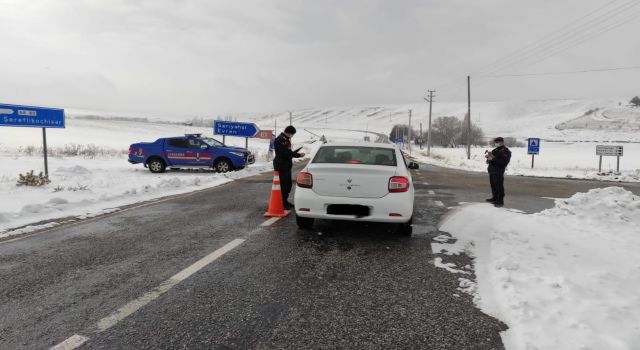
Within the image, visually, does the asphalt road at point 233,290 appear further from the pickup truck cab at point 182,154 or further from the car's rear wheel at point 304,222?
the pickup truck cab at point 182,154

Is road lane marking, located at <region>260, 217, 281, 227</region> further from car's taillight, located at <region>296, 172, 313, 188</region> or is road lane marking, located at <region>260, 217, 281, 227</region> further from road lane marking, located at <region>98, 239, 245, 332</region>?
road lane marking, located at <region>98, 239, 245, 332</region>

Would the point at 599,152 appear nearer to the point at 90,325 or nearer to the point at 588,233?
the point at 588,233

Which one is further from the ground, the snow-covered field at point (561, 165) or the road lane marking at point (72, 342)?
the snow-covered field at point (561, 165)

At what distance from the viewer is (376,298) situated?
376cm

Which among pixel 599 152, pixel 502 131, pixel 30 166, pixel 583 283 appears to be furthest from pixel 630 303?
pixel 502 131

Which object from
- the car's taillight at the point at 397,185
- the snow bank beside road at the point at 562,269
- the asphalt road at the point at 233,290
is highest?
the car's taillight at the point at 397,185

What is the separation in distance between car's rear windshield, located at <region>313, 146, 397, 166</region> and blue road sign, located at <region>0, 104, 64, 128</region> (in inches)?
407

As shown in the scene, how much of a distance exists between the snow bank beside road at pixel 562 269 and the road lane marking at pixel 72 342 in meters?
3.06

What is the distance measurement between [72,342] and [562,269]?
15.6 feet

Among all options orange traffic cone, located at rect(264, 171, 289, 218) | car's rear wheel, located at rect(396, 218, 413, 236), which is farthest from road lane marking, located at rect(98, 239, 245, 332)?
car's rear wheel, located at rect(396, 218, 413, 236)

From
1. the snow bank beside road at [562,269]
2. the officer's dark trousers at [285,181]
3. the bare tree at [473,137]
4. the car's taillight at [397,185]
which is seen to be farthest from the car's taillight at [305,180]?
the bare tree at [473,137]

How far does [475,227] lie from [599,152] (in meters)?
21.3

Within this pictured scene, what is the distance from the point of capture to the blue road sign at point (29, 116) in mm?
11688

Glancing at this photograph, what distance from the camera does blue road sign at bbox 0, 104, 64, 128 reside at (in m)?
11.7
